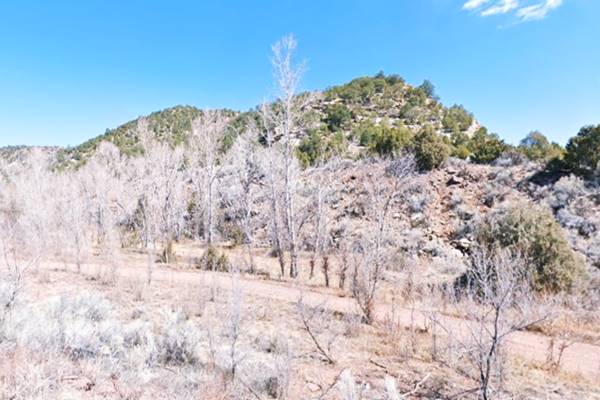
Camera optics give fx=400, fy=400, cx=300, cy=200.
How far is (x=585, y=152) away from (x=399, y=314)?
1943cm

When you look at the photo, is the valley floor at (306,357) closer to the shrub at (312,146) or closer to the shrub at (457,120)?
the shrub at (312,146)

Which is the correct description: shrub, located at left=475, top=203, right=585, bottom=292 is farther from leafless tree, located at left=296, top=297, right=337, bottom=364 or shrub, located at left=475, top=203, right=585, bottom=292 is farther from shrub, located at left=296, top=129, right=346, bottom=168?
shrub, located at left=296, top=129, right=346, bottom=168

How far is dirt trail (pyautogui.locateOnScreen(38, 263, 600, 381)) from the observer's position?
6.61 m

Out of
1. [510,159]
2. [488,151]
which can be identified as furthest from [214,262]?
[488,151]

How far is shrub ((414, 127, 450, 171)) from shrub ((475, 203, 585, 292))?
17.5 m

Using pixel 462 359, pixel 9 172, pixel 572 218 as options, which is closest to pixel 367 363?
pixel 462 359

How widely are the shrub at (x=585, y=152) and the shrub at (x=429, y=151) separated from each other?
7.66 metres

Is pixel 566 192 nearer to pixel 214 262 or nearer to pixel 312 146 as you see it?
pixel 214 262

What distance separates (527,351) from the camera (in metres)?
7.05

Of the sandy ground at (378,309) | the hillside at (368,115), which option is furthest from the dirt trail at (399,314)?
the hillside at (368,115)

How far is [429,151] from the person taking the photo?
28422 millimetres

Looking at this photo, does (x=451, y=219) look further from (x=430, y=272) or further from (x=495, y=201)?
(x=430, y=272)

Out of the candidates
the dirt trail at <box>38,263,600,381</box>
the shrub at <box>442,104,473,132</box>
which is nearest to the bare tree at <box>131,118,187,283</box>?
the dirt trail at <box>38,263,600,381</box>

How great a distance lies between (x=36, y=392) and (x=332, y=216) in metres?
25.0
